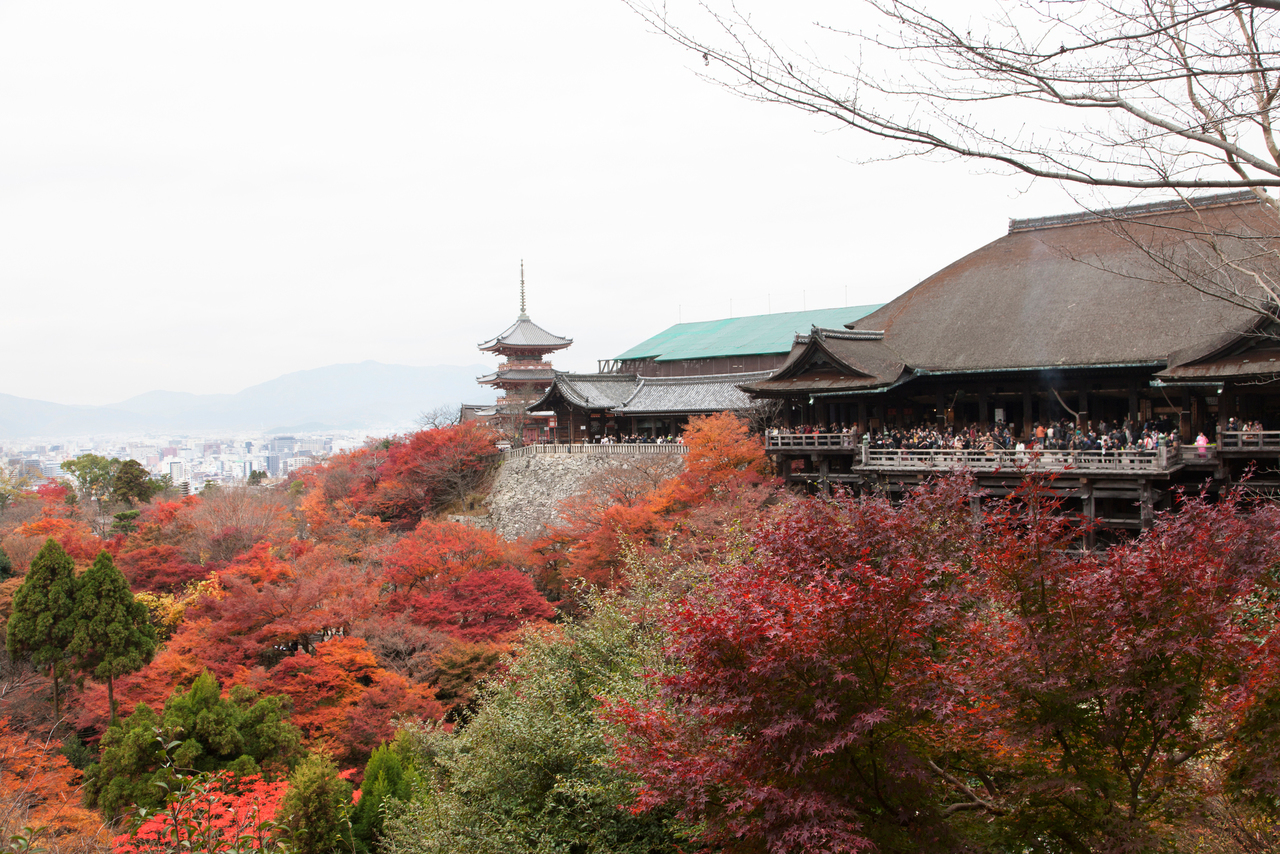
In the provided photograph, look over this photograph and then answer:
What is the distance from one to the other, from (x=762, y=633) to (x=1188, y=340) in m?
18.3

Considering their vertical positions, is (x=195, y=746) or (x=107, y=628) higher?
(x=107, y=628)

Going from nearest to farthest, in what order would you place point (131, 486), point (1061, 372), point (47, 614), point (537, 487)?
1. point (47, 614)
2. point (1061, 372)
3. point (537, 487)
4. point (131, 486)

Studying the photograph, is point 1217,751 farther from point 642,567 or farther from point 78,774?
point 78,774

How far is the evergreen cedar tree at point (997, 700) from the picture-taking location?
4.91 metres

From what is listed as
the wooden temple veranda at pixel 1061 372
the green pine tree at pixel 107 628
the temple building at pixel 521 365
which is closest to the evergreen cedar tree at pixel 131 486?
the temple building at pixel 521 365

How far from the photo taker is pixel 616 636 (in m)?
11.1

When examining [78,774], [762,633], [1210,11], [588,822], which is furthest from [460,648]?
[1210,11]

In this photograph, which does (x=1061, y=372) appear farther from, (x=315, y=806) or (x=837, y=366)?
(x=315, y=806)

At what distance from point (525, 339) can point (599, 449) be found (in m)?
18.0

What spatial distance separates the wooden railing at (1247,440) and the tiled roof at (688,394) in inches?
721

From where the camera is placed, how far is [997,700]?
526cm

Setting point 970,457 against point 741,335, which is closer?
point 970,457

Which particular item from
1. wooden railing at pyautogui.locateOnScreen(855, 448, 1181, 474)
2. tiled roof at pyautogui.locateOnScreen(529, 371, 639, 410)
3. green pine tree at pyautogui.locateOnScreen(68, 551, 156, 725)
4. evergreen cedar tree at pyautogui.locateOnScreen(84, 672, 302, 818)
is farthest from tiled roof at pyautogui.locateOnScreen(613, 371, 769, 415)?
evergreen cedar tree at pyautogui.locateOnScreen(84, 672, 302, 818)

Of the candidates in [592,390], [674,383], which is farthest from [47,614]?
[674,383]
